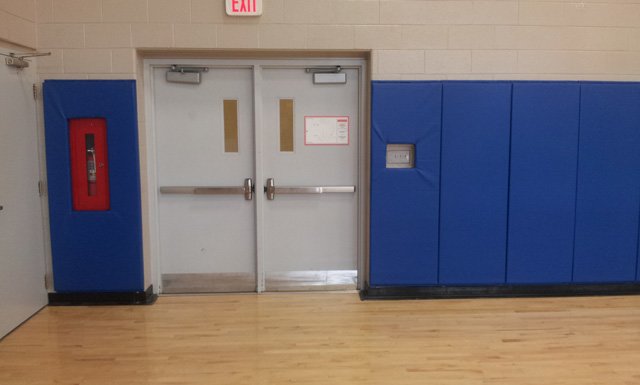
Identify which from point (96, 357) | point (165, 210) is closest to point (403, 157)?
point (165, 210)

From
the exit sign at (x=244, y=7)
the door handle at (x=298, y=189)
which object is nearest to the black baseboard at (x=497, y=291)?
the door handle at (x=298, y=189)

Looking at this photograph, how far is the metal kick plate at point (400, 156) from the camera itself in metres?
4.08

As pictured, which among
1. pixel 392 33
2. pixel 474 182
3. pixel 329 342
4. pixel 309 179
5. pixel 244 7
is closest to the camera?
pixel 329 342

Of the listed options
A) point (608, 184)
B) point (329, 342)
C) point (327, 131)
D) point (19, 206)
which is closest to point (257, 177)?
point (327, 131)

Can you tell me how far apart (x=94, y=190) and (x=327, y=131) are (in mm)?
2093

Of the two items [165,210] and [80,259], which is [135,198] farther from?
[80,259]

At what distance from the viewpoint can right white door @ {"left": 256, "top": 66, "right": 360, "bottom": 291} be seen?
421cm

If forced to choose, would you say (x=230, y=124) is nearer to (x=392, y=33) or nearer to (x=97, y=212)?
(x=97, y=212)

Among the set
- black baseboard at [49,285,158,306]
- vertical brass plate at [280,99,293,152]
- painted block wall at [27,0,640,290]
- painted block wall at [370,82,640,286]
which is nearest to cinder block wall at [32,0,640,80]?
painted block wall at [27,0,640,290]

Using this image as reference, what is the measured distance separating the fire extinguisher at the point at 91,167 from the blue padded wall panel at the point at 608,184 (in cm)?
423

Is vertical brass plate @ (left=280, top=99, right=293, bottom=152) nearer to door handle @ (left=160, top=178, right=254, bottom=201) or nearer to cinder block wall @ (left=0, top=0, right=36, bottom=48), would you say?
door handle @ (left=160, top=178, right=254, bottom=201)

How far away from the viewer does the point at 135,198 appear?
12.9 feet

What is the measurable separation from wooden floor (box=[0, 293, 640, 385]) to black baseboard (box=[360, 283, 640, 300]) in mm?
91

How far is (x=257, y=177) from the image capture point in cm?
423
